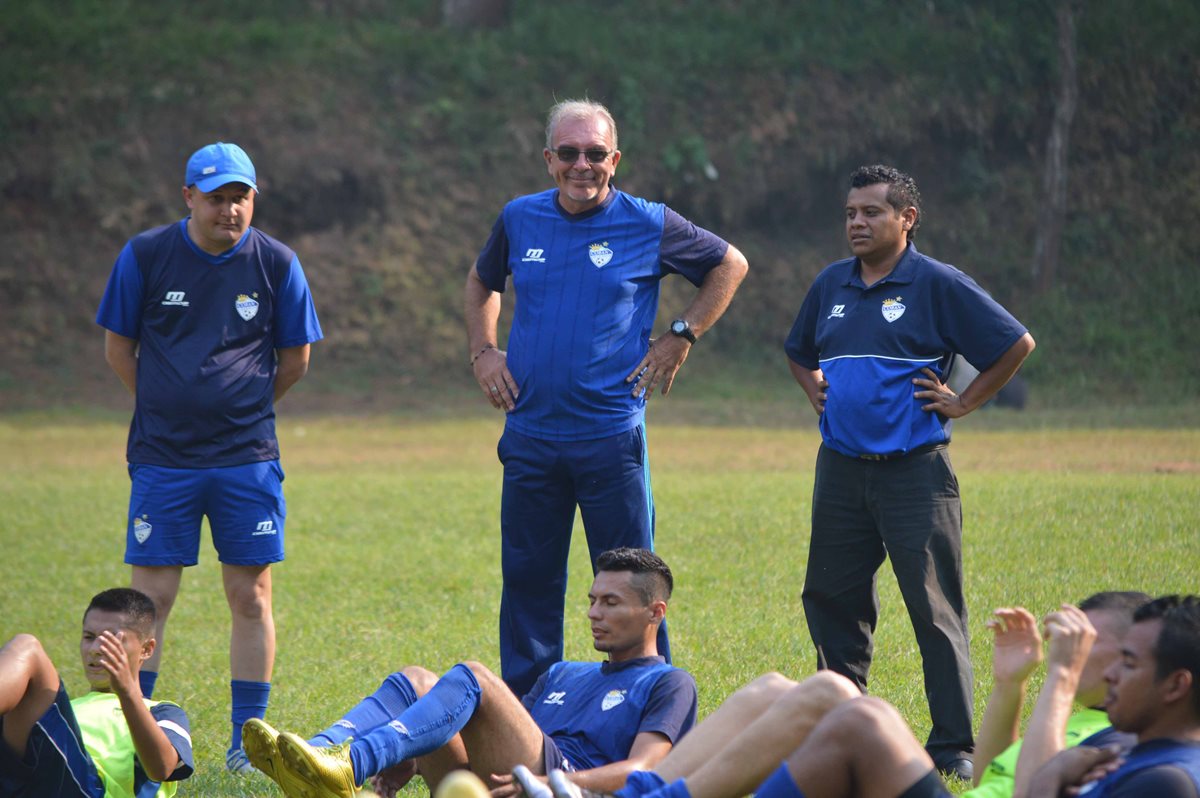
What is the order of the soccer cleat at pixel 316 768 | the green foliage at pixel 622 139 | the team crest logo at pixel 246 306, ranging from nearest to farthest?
1. the soccer cleat at pixel 316 768
2. the team crest logo at pixel 246 306
3. the green foliage at pixel 622 139

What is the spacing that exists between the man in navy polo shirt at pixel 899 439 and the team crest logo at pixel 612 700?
1.30 m

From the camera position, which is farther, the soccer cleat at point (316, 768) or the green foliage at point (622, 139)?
the green foliage at point (622, 139)

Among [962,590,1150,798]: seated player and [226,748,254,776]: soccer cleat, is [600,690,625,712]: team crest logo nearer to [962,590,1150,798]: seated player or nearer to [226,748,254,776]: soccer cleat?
[962,590,1150,798]: seated player

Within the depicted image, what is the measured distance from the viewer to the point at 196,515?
647 cm

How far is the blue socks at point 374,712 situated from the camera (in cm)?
478

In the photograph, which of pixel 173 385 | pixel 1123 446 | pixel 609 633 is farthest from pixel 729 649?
pixel 1123 446

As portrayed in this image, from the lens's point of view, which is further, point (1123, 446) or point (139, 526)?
point (1123, 446)

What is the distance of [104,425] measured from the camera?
22062 mm

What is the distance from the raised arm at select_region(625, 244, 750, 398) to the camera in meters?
6.23

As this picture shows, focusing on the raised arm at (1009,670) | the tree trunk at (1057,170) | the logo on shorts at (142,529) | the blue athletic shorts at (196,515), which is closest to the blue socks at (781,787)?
the raised arm at (1009,670)

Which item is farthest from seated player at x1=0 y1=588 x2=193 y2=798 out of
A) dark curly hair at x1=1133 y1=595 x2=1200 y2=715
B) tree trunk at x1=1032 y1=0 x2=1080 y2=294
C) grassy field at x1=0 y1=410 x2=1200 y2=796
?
tree trunk at x1=1032 y1=0 x2=1080 y2=294

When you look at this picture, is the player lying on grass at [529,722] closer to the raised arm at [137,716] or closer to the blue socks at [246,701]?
the raised arm at [137,716]

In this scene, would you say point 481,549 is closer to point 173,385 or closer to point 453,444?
point 173,385

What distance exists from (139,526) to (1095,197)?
26685mm
